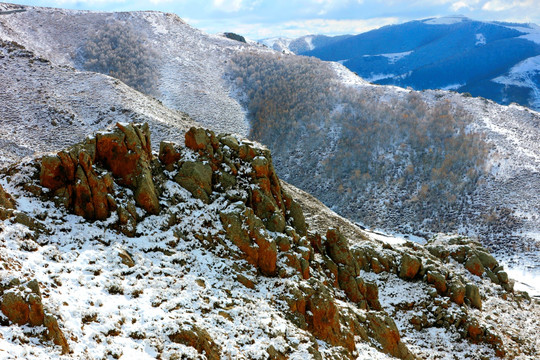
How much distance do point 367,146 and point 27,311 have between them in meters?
70.3

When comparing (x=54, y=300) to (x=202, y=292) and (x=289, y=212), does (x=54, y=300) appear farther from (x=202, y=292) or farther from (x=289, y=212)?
(x=289, y=212)

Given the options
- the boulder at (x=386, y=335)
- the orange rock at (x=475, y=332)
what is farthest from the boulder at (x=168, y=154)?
the orange rock at (x=475, y=332)

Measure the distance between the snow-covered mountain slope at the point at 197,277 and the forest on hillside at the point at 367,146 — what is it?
3865cm

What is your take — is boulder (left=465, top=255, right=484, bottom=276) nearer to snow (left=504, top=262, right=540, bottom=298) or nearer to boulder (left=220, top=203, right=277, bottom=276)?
snow (left=504, top=262, right=540, bottom=298)

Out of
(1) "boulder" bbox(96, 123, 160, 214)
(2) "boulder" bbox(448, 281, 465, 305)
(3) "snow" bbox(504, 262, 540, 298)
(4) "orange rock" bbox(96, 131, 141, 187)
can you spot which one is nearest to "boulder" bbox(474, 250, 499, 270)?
(2) "boulder" bbox(448, 281, 465, 305)

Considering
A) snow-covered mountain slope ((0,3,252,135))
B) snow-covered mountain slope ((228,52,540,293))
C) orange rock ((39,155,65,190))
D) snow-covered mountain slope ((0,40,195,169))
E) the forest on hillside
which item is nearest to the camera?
orange rock ((39,155,65,190))

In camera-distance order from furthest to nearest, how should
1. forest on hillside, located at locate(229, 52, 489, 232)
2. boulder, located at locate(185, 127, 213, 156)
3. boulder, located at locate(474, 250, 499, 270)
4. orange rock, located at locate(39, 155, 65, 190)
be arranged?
forest on hillside, located at locate(229, 52, 489, 232) < boulder, located at locate(474, 250, 499, 270) < boulder, located at locate(185, 127, 213, 156) < orange rock, located at locate(39, 155, 65, 190)

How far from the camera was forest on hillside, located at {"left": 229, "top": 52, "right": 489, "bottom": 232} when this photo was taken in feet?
203

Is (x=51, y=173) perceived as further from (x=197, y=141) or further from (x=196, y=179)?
(x=197, y=141)

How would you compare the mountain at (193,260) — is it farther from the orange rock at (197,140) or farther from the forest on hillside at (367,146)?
the forest on hillside at (367,146)

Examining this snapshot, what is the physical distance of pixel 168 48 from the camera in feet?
315

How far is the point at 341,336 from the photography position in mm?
15031

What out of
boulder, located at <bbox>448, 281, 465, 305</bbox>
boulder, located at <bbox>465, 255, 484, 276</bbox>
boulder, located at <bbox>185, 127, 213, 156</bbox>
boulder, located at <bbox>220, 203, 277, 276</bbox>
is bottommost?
boulder, located at <bbox>465, 255, 484, 276</bbox>

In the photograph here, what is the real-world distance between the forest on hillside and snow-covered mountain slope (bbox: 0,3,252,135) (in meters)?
7.94
